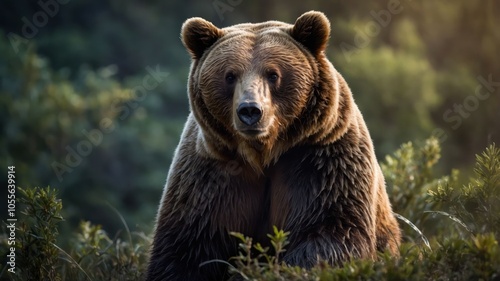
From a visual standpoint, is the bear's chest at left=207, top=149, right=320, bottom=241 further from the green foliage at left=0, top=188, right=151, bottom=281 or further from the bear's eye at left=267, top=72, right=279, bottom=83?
the green foliage at left=0, top=188, right=151, bottom=281

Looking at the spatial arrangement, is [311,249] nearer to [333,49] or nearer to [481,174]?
[481,174]

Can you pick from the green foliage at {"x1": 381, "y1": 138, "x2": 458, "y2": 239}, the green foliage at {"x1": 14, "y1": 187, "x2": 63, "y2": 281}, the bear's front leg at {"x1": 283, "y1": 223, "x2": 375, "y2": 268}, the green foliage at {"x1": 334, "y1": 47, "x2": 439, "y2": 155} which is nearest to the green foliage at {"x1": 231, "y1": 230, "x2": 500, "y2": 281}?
Result: the bear's front leg at {"x1": 283, "y1": 223, "x2": 375, "y2": 268}

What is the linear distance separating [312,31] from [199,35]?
761 millimetres

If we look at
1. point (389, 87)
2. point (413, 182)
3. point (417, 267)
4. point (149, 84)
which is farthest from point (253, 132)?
point (149, 84)

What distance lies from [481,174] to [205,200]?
5.73 ft

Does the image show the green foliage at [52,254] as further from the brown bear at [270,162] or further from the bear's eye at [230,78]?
the bear's eye at [230,78]

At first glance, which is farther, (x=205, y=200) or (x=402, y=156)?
(x=402, y=156)

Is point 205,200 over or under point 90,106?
over

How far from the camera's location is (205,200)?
5.47 meters

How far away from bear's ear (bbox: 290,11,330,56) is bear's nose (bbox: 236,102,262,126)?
742 millimetres

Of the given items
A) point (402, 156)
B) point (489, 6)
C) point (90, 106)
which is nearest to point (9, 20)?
point (90, 106)

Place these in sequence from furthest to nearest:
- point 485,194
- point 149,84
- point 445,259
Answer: point 149,84 < point 485,194 < point 445,259

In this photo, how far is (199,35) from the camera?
5.63m

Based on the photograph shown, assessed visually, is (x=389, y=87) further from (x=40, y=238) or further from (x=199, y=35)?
(x=40, y=238)
